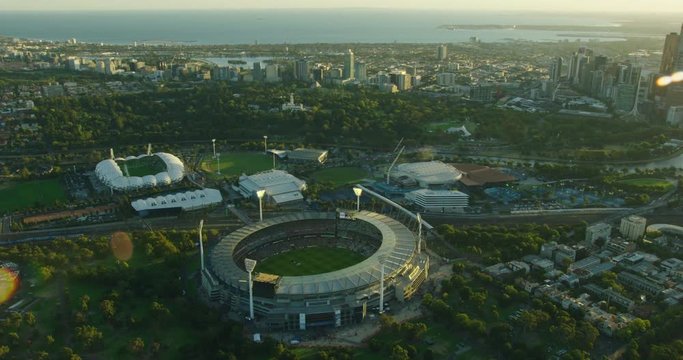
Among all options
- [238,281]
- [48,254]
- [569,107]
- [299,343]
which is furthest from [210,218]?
[569,107]

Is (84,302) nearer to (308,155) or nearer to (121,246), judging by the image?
(121,246)

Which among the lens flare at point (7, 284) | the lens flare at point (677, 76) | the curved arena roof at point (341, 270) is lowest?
the lens flare at point (7, 284)

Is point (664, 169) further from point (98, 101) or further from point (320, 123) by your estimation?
point (98, 101)

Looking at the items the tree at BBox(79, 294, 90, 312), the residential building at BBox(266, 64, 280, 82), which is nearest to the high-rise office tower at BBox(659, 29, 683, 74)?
the residential building at BBox(266, 64, 280, 82)

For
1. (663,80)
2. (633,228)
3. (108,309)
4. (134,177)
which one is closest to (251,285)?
(108,309)

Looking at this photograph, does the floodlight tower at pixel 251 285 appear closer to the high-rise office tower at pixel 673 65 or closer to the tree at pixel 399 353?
the tree at pixel 399 353

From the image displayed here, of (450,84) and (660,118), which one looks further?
(450,84)

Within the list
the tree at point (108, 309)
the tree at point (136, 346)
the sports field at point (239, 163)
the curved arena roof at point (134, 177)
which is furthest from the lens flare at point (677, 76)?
the tree at point (136, 346)
